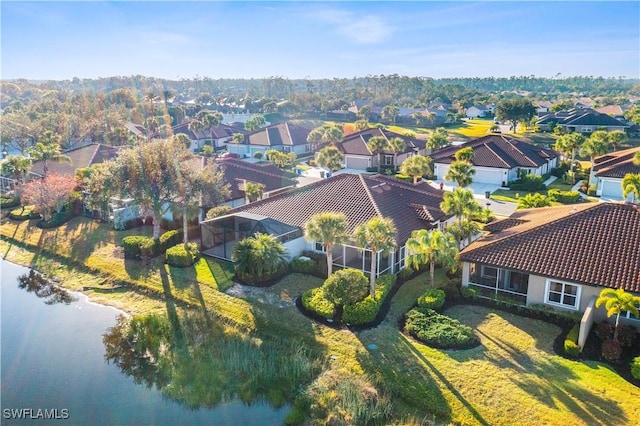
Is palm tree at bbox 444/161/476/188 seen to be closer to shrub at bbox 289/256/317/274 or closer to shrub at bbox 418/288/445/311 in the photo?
shrub at bbox 289/256/317/274

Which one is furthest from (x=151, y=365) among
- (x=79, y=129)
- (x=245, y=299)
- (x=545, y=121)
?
(x=545, y=121)

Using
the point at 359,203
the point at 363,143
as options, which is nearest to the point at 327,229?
the point at 359,203

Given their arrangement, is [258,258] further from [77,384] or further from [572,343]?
[572,343]

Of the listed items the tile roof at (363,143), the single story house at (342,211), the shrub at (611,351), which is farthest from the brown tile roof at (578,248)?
the tile roof at (363,143)

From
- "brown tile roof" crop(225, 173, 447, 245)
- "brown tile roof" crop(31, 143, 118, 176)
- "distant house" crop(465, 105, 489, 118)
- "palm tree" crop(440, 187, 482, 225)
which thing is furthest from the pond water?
"distant house" crop(465, 105, 489, 118)

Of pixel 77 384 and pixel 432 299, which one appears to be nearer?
pixel 77 384

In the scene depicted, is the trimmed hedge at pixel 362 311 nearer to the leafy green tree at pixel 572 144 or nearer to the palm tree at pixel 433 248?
the palm tree at pixel 433 248
